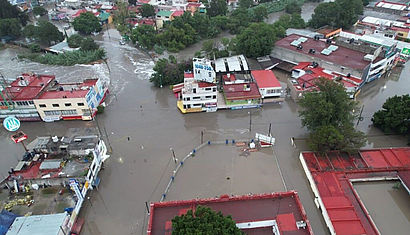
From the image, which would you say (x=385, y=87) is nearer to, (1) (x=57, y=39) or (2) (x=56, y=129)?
(2) (x=56, y=129)

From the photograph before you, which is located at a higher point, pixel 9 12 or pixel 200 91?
pixel 9 12

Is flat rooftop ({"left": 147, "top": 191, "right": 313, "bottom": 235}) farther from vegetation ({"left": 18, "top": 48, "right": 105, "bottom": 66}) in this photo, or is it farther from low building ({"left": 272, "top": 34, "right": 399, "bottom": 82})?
vegetation ({"left": 18, "top": 48, "right": 105, "bottom": 66})

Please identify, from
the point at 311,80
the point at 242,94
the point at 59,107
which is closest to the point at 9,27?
the point at 59,107

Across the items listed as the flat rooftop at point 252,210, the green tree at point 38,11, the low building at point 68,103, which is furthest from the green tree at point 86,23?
the flat rooftop at point 252,210

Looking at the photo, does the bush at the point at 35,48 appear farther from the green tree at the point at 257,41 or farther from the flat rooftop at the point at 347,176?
the flat rooftop at the point at 347,176

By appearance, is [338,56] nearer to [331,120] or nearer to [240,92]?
[240,92]

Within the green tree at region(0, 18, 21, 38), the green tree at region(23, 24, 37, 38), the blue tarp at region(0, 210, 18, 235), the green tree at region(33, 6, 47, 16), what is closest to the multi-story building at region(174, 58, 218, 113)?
the blue tarp at region(0, 210, 18, 235)
